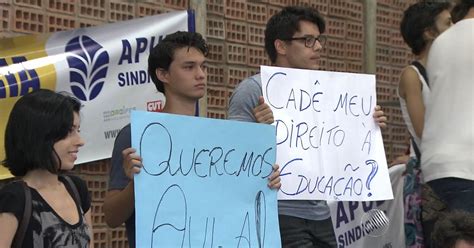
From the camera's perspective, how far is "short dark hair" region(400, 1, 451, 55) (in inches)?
239

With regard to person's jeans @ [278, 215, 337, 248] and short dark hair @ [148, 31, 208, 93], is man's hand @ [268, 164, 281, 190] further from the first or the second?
short dark hair @ [148, 31, 208, 93]

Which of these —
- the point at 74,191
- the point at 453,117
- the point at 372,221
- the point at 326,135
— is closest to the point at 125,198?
the point at 74,191

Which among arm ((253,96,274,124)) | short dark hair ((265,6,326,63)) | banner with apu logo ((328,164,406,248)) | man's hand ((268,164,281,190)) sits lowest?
banner with apu logo ((328,164,406,248))

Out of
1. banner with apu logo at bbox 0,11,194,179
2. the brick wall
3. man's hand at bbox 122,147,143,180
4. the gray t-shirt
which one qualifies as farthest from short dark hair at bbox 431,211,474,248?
the brick wall

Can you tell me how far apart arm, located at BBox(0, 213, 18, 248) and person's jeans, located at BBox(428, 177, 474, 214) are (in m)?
2.30

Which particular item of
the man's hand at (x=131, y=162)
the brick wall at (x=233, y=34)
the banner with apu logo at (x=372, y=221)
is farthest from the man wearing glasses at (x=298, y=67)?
the brick wall at (x=233, y=34)

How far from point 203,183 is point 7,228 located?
0.91 metres

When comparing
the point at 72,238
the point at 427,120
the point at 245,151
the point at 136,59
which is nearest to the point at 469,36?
the point at 427,120

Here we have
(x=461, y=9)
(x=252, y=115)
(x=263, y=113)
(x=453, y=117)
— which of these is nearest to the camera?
(x=263, y=113)

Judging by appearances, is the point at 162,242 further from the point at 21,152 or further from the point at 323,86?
the point at 323,86

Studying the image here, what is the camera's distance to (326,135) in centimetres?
530

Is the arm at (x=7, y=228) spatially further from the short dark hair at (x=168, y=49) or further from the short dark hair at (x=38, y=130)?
the short dark hair at (x=168, y=49)

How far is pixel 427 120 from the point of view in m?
5.55

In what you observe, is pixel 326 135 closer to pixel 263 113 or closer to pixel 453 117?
pixel 263 113
